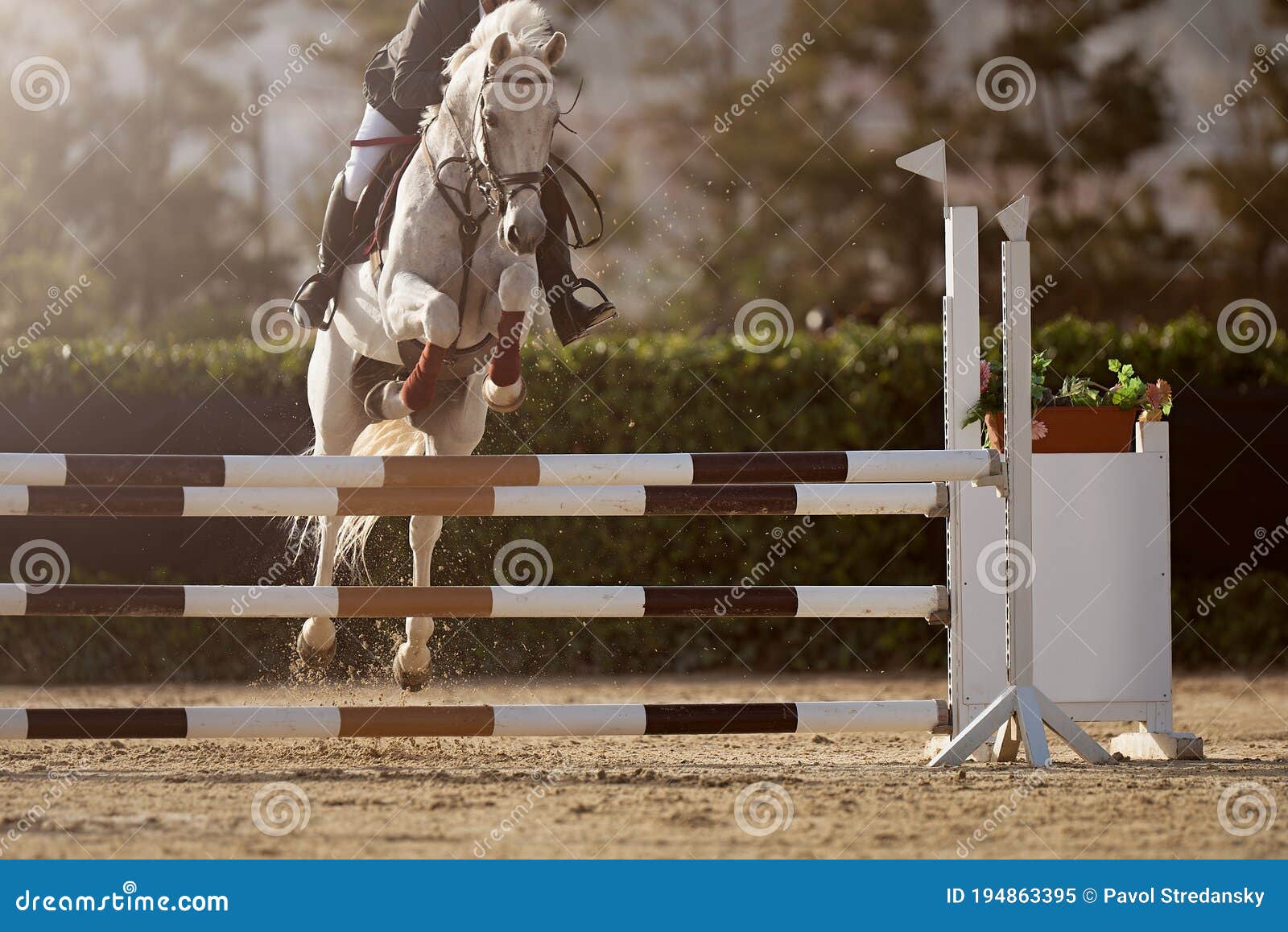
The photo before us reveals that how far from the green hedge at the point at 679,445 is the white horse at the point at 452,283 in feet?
5.50

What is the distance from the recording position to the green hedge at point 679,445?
6.34 metres

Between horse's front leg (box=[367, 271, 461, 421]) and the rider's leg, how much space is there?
349mm

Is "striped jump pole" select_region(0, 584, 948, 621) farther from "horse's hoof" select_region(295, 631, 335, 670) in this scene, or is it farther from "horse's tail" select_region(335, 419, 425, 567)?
"horse's tail" select_region(335, 419, 425, 567)

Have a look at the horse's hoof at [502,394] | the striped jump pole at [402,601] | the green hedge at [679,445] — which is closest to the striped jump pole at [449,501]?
the striped jump pole at [402,601]

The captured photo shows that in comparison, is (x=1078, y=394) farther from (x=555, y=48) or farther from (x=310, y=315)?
(x=310, y=315)

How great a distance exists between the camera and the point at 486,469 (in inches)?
133

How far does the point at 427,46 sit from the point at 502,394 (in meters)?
1.14

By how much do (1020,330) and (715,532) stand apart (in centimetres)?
282

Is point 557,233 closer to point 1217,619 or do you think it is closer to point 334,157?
point 1217,619

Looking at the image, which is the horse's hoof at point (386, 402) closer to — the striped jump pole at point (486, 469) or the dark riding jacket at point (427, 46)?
the striped jump pole at point (486, 469)

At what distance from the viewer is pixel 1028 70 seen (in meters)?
15.6

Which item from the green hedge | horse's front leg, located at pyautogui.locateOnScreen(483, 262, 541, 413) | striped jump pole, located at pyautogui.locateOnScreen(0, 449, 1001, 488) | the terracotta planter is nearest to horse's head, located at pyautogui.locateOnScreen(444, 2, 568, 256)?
horse's front leg, located at pyautogui.locateOnScreen(483, 262, 541, 413)

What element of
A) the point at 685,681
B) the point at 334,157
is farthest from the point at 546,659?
the point at 334,157

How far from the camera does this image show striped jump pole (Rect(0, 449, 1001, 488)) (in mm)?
3248
